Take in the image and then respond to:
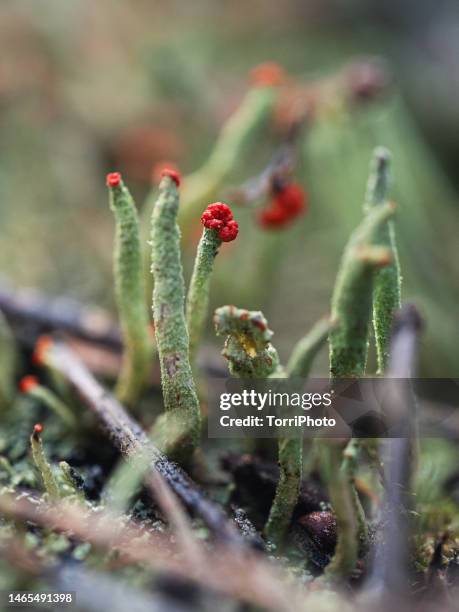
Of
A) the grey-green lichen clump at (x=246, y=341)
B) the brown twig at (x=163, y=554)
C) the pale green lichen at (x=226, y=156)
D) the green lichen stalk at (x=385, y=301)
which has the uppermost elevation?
Answer: the pale green lichen at (x=226, y=156)

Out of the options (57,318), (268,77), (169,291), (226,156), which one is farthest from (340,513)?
(268,77)

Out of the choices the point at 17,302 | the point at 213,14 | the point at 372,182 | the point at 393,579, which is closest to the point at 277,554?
the point at 393,579

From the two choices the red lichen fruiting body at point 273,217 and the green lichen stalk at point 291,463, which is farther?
the red lichen fruiting body at point 273,217

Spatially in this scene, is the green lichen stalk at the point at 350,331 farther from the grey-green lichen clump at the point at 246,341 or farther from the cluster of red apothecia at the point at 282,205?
the cluster of red apothecia at the point at 282,205

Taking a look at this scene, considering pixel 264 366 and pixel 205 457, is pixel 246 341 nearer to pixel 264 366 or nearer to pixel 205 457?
pixel 264 366

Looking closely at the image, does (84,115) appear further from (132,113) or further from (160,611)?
(160,611)

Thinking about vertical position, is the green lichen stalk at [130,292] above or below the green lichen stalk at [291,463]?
above

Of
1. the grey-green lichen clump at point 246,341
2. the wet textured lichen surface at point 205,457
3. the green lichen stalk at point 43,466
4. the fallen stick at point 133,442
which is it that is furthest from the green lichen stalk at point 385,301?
the green lichen stalk at point 43,466
